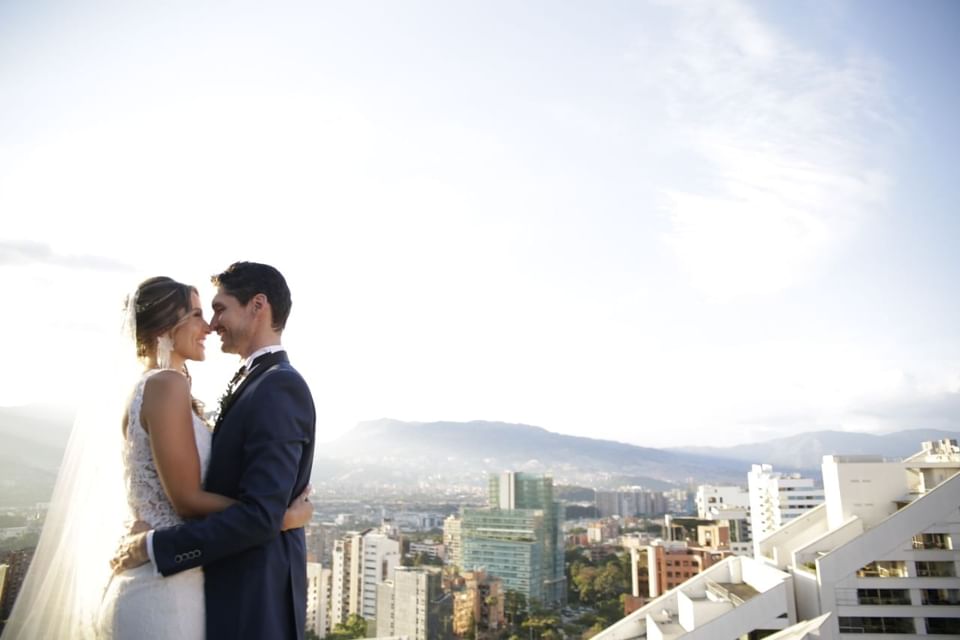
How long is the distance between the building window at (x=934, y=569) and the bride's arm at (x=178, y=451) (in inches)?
216

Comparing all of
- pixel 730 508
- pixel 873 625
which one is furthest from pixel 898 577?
pixel 730 508

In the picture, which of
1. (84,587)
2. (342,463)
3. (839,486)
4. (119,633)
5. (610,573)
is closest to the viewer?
(119,633)

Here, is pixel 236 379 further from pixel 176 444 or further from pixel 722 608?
pixel 722 608

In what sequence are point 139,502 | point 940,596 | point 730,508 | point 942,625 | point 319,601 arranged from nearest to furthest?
1. point 139,502
2. point 942,625
3. point 940,596
4. point 319,601
5. point 730,508

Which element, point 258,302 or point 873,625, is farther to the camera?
point 873,625

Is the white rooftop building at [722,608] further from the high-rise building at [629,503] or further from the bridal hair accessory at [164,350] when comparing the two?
the high-rise building at [629,503]

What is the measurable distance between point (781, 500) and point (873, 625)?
2418 centimetres

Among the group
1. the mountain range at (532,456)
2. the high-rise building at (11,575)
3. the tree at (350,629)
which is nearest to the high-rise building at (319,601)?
the tree at (350,629)

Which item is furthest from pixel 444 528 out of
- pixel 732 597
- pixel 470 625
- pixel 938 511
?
pixel 938 511

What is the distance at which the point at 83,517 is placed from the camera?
1.08m

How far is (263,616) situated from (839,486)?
21.9ft

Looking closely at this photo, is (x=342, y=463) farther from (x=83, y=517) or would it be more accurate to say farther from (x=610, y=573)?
(x=83, y=517)

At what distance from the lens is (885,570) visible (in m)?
4.76

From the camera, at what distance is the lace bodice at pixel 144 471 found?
90cm
